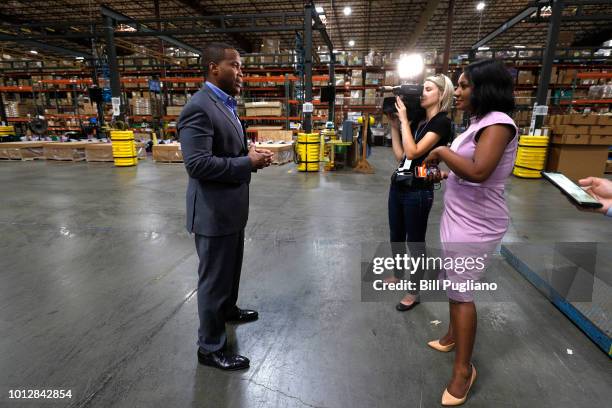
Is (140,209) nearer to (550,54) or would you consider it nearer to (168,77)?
(550,54)

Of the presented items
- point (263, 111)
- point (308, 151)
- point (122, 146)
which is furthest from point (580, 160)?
point (122, 146)

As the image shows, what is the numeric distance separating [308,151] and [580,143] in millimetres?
6290

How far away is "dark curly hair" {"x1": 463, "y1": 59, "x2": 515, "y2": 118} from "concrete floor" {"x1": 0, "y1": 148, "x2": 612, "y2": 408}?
145cm

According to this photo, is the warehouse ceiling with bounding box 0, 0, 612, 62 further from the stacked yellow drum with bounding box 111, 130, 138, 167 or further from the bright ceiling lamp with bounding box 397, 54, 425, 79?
the stacked yellow drum with bounding box 111, 130, 138, 167

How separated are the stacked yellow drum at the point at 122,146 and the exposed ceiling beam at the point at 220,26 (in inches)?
260

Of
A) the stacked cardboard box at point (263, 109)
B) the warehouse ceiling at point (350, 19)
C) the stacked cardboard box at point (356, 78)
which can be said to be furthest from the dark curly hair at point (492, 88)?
the stacked cardboard box at point (356, 78)

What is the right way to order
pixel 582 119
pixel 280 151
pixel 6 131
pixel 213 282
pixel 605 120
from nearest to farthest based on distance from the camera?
pixel 213 282, pixel 605 120, pixel 582 119, pixel 280 151, pixel 6 131

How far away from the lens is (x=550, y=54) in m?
7.62

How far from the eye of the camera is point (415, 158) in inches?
79.8

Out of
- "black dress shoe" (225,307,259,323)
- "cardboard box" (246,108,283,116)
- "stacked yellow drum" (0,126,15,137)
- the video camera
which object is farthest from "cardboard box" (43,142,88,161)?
the video camera

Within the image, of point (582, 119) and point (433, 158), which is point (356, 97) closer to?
point (582, 119)

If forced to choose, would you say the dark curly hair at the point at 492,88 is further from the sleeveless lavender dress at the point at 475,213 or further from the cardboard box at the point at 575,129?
the cardboard box at the point at 575,129

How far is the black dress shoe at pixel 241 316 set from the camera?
7.65 ft

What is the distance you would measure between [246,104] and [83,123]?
1045cm
